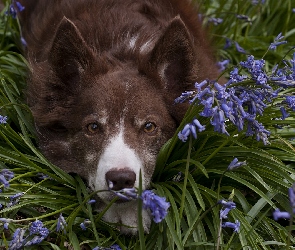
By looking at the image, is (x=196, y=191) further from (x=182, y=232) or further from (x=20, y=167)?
(x=20, y=167)

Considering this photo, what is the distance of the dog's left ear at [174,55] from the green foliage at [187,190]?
557 mm

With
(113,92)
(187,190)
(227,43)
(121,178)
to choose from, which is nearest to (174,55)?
(113,92)

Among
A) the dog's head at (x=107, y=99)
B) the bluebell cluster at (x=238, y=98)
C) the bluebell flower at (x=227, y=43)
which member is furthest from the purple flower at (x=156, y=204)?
the bluebell flower at (x=227, y=43)

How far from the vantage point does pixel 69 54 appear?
4.64 meters

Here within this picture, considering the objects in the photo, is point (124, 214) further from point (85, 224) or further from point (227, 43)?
point (227, 43)

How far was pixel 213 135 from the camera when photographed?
4324 millimetres

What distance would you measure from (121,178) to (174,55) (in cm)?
117

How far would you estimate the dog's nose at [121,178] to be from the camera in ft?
12.7

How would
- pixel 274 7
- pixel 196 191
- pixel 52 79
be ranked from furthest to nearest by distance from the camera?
pixel 274 7, pixel 52 79, pixel 196 191

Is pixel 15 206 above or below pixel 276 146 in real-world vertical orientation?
below

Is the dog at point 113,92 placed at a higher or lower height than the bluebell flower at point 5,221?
higher

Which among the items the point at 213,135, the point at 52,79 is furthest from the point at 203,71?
the point at 52,79

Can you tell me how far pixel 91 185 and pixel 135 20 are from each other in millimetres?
1517

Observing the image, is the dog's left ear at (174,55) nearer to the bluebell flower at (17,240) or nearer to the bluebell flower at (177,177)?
the bluebell flower at (177,177)
